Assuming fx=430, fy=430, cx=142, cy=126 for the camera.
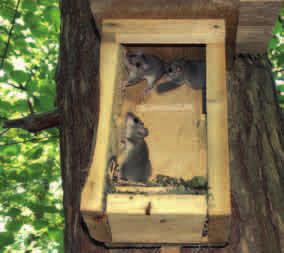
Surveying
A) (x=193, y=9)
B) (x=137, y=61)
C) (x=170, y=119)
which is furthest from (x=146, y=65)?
(x=193, y=9)

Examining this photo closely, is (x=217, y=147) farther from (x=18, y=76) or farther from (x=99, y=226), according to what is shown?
(x=18, y=76)

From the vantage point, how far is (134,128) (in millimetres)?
1830

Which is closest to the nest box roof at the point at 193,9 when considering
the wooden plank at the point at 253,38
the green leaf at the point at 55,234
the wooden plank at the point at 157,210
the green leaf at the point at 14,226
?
the wooden plank at the point at 253,38

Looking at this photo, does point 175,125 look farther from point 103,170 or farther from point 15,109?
point 15,109

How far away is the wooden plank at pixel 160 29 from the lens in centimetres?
168

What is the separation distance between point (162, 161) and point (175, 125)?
0.19 m

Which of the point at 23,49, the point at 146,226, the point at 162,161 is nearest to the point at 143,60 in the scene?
the point at 162,161

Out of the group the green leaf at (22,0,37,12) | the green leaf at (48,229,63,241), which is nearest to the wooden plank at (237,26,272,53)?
the green leaf at (48,229,63,241)

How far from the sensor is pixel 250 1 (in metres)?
1.65

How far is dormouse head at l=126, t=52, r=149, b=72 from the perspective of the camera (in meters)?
1.92

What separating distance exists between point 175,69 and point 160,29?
36 centimetres

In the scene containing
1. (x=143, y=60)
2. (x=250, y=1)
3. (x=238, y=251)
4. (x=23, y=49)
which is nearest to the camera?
(x=250, y=1)

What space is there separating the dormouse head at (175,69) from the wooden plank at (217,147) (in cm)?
34

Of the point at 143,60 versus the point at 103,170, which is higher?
the point at 143,60
